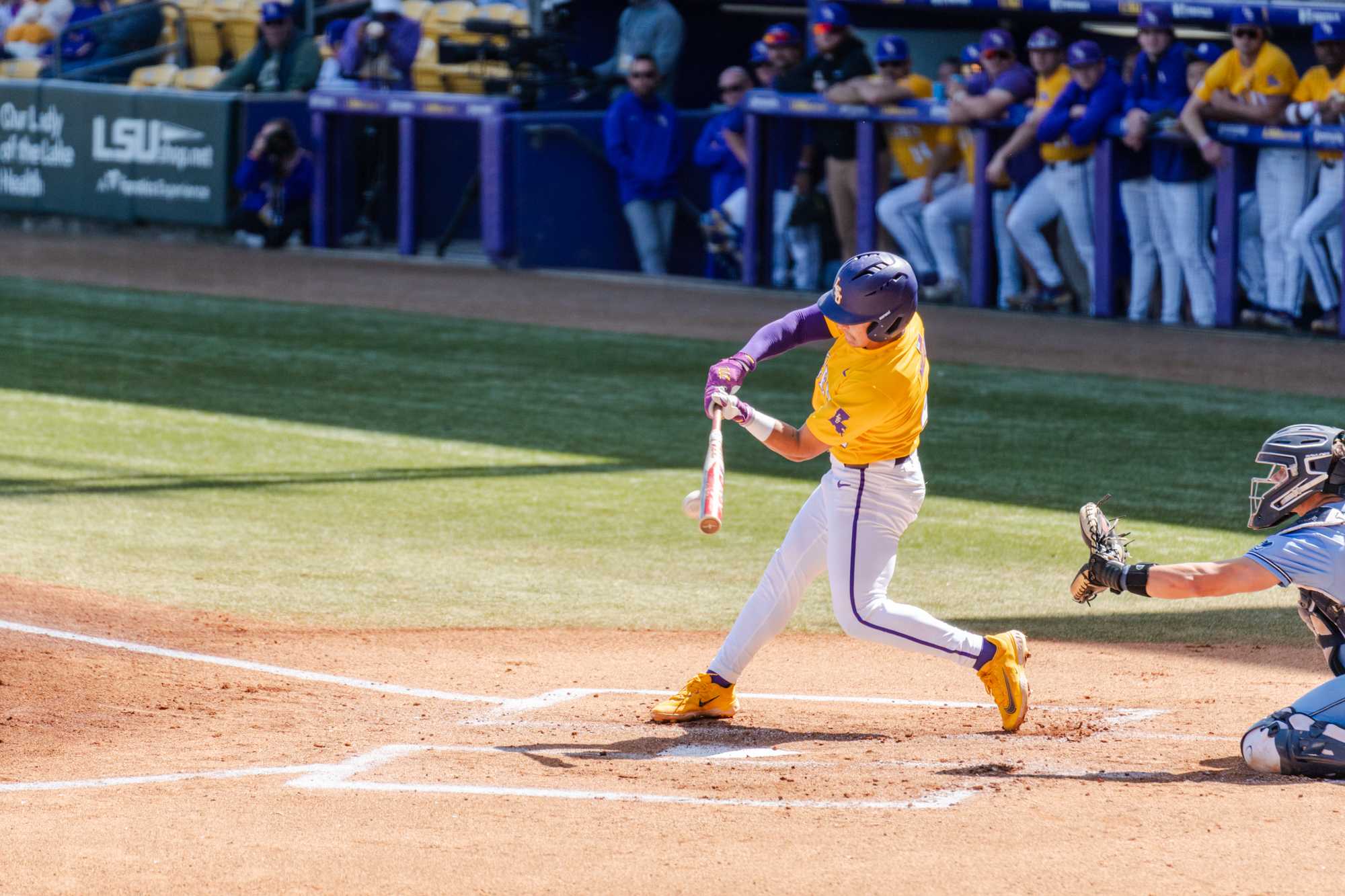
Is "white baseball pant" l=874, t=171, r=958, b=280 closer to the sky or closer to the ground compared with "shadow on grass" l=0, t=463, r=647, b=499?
closer to the sky

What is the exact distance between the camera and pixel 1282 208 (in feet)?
43.6

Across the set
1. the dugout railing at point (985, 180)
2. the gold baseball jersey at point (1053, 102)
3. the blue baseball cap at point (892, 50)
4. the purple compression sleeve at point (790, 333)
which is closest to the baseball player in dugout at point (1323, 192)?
the dugout railing at point (985, 180)

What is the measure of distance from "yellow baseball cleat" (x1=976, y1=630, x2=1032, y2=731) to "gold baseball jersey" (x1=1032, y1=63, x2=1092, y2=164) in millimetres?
9155

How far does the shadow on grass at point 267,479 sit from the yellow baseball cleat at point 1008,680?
174 inches

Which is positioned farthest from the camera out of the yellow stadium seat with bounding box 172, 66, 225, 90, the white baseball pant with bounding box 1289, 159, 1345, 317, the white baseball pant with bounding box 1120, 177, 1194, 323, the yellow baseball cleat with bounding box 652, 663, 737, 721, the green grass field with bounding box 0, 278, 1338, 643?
the yellow stadium seat with bounding box 172, 66, 225, 90

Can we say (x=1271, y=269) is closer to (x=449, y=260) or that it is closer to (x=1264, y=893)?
(x=449, y=260)

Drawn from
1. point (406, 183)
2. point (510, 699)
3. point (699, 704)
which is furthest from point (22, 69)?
point (699, 704)

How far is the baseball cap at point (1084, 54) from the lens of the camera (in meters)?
13.7

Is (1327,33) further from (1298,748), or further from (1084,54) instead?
(1298,748)

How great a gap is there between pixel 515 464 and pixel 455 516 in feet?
3.67

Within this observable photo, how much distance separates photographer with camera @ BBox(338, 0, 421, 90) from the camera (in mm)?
18688

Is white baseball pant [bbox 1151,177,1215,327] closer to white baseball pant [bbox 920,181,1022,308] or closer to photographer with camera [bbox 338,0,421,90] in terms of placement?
white baseball pant [bbox 920,181,1022,308]

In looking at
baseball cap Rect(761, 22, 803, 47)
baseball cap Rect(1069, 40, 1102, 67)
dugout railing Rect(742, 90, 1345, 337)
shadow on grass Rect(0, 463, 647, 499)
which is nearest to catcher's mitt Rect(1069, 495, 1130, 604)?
shadow on grass Rect(0, 463, 647, 499)

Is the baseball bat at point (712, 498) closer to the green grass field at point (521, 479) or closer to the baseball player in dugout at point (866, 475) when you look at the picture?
the baseball player in dugout at point (866, 475)
